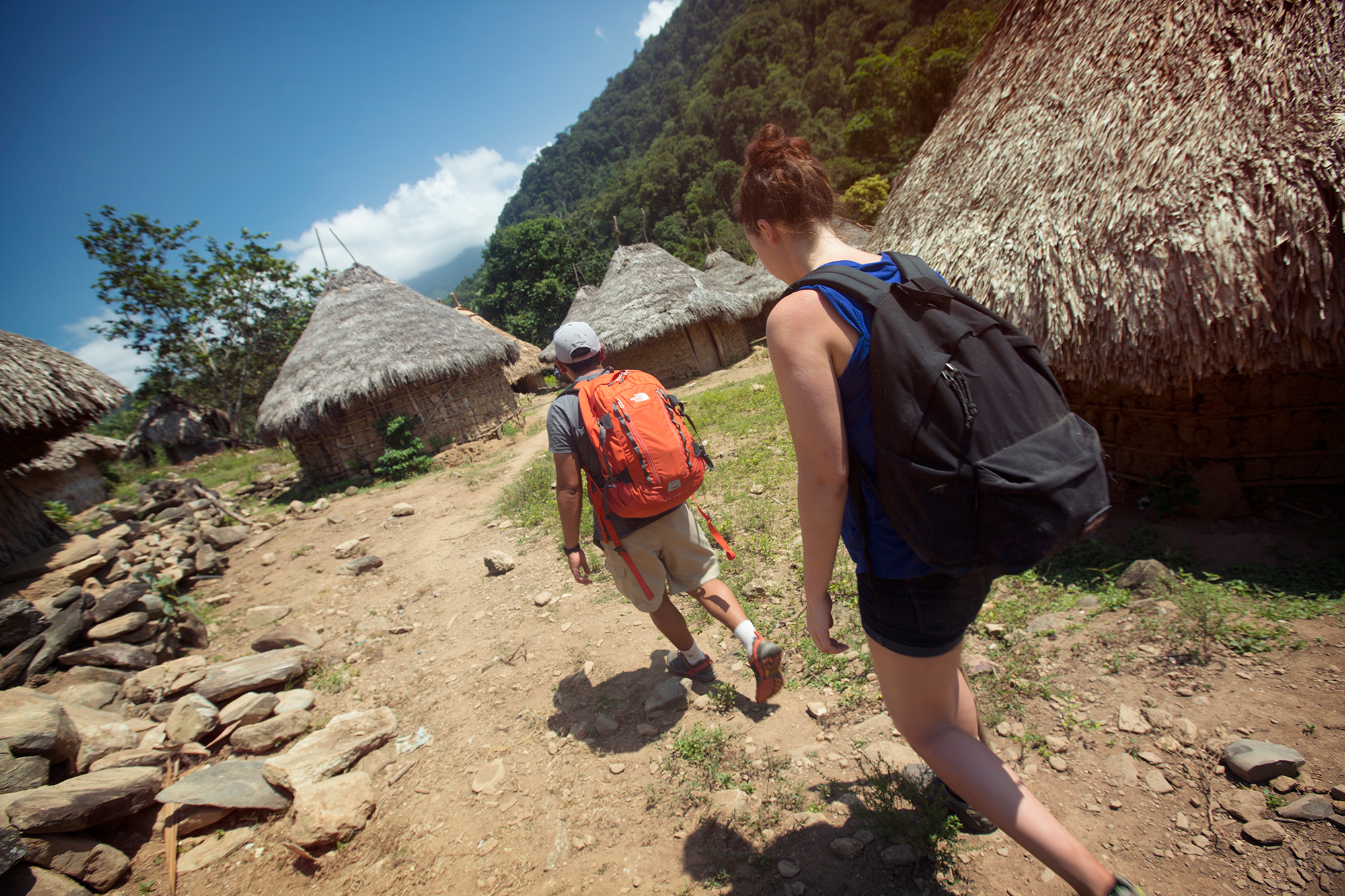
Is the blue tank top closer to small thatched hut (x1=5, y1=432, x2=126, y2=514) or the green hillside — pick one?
small thatched hut (x1=5, y1=432, x2=126, y2=514)

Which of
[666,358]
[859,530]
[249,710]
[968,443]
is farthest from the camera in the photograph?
[666,358]

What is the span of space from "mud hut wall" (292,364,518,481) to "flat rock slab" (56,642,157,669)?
6343mm

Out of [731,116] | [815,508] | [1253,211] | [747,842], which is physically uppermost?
[731,116]

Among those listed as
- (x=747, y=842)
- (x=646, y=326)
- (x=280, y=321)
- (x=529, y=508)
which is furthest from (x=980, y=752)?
(x=280, y=321)

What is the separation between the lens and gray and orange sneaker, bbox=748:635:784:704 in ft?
6.77

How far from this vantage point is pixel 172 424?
57.1 feet

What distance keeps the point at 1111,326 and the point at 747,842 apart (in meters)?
3.05

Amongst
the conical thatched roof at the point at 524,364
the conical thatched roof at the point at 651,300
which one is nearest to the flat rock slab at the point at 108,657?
the conical thatched roof at the point at 651,300

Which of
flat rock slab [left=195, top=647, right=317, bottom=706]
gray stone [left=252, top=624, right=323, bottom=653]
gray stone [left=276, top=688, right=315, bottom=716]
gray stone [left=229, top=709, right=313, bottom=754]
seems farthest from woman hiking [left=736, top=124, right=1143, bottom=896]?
gray stone [left=252, top=624, right=323, bottom=653]

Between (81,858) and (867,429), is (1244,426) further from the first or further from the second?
(81,858)

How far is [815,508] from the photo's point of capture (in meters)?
1.17

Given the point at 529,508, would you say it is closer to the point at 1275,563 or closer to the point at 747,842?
the point at 747,842

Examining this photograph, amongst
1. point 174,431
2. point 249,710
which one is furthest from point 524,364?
point 249,710

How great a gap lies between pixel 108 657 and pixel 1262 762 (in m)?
5.91
